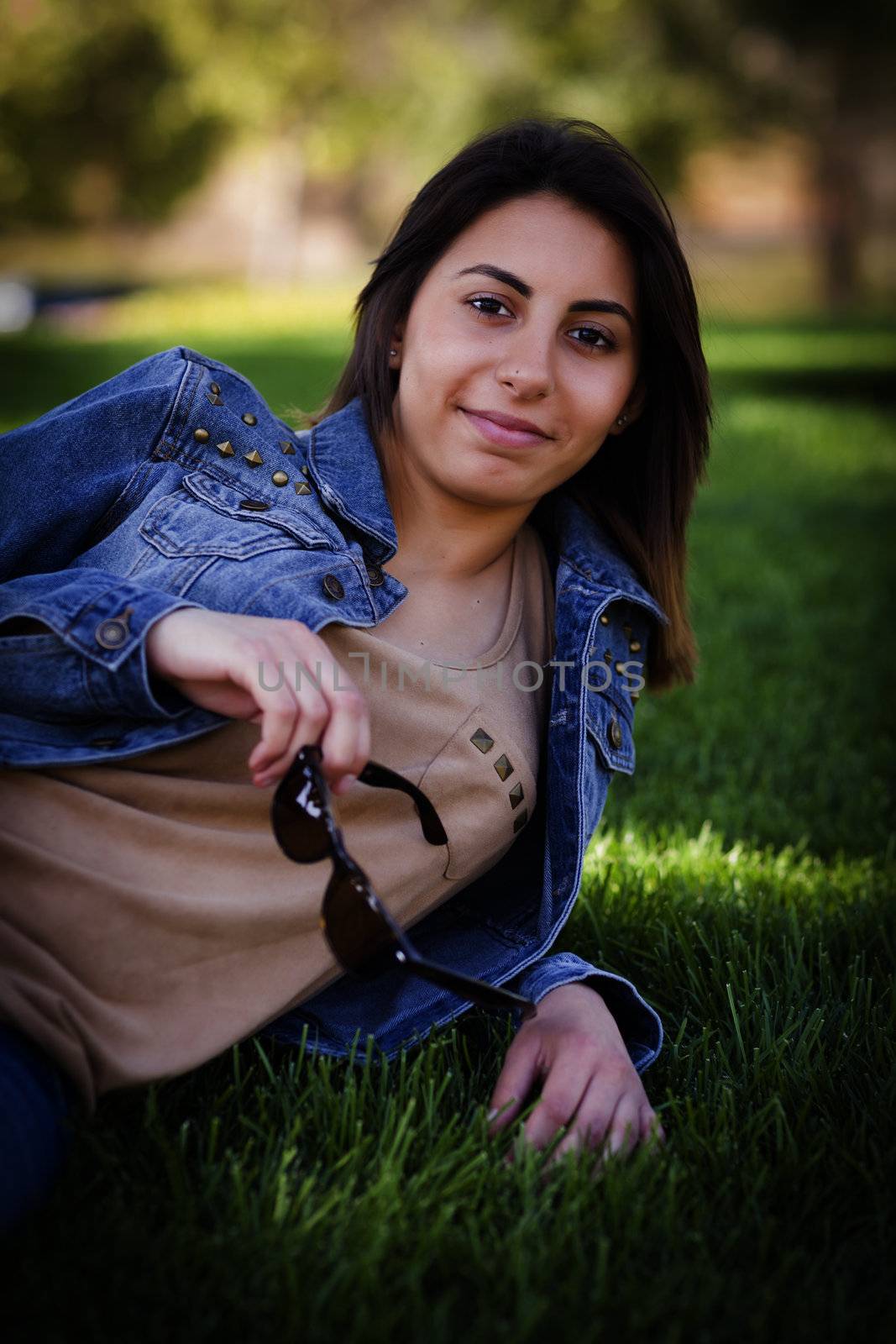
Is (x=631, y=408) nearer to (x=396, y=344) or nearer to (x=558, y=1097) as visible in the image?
(x=396, y=344)

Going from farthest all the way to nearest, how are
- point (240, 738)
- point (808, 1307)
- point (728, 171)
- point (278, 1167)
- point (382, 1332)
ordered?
point (728, 171) < point (240, 738) < point (278, 1167) < point (808, 1307) < point (382, 1332)

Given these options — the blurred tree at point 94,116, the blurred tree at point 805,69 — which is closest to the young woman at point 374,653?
the blurred tree at point 94,116

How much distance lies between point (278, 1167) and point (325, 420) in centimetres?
118

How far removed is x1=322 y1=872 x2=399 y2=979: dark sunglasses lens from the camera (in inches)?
57.1

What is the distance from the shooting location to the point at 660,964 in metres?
2.23

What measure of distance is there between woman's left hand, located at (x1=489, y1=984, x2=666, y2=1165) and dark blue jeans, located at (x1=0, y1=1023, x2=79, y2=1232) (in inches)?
23.4

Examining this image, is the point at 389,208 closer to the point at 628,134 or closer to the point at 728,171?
the point at 728,171

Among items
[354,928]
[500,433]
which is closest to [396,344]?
[500,433]

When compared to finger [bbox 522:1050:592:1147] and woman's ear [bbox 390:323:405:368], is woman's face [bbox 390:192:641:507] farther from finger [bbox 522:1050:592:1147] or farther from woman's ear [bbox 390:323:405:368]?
finger [bbox 522:1050:592:1147]

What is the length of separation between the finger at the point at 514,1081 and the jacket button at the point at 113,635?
847 millimetres

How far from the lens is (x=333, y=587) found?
5.78 ft

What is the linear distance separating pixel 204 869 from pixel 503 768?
19.8 inches

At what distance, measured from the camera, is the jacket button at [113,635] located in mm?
1496

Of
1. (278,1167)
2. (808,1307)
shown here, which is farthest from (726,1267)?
(278,1167)
